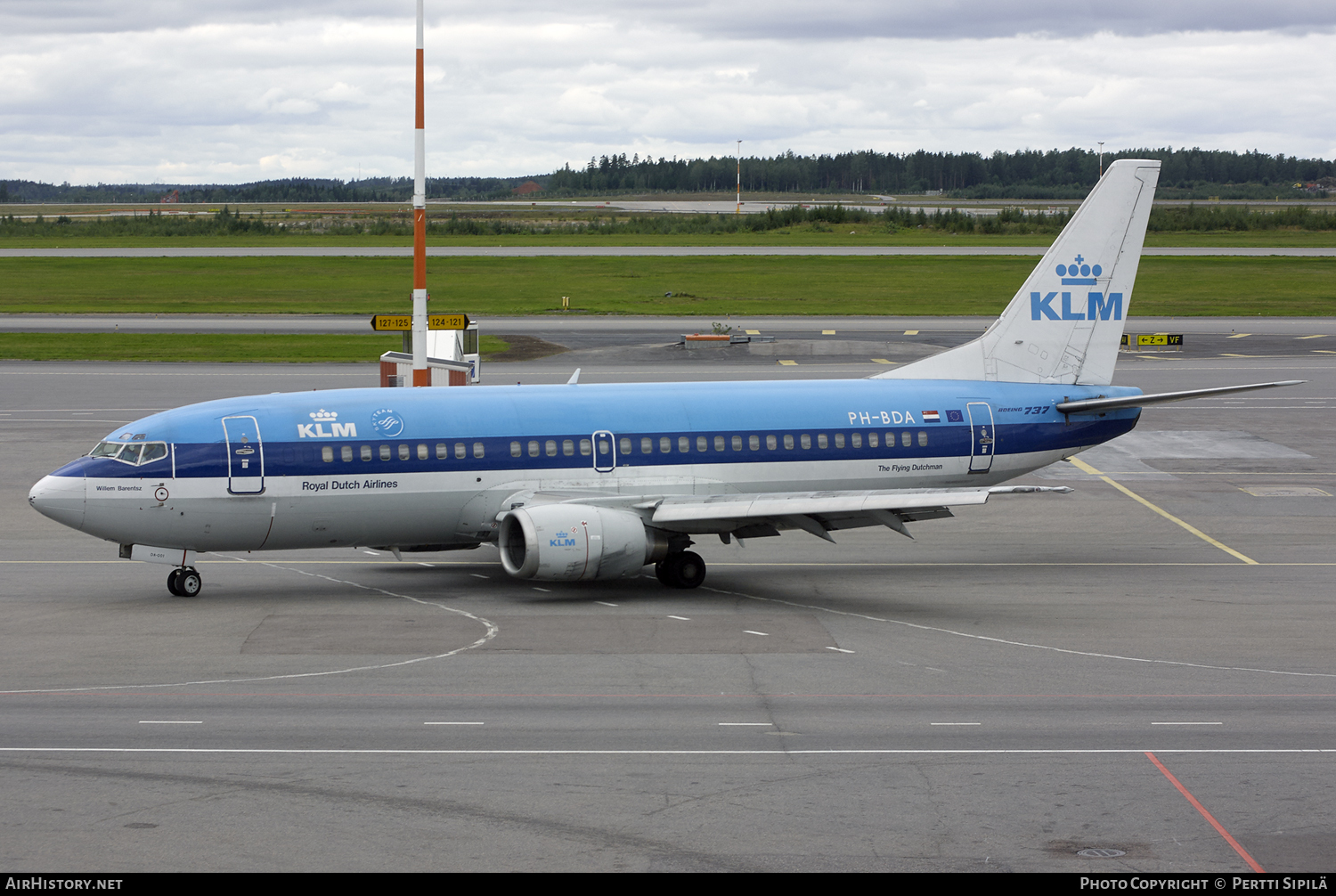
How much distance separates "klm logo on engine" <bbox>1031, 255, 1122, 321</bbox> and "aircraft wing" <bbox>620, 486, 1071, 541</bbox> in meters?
6.65

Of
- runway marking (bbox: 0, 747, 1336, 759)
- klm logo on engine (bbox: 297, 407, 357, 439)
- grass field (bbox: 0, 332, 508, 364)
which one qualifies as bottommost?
runway marking (bbox: 0, 747, 1336, 759)

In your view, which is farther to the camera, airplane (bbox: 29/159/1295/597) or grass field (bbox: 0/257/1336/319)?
grass field (bbox: 0/257/1336/319)

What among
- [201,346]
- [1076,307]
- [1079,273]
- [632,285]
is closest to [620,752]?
[1076,307]

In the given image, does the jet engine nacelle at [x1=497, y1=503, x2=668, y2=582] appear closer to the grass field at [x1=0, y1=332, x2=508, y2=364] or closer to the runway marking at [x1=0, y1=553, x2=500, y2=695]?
the runway marking at [x1=0, y1=553, x2=500, y2=695]

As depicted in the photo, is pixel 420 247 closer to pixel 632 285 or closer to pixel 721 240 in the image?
pixel 632 285

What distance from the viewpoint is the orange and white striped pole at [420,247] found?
3847 centimetres

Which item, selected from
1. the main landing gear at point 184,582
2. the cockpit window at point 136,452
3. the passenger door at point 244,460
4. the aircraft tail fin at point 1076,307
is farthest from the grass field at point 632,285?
the cockpit window at point 136,452

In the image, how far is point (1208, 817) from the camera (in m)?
16.7

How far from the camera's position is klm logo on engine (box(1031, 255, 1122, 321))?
33.6m

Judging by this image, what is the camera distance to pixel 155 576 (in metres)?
30.9

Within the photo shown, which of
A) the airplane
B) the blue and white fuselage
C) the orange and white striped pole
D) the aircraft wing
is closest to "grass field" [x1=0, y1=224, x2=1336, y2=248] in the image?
the orange and white striped pole

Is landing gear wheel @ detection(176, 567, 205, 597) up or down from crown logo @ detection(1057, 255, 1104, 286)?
down

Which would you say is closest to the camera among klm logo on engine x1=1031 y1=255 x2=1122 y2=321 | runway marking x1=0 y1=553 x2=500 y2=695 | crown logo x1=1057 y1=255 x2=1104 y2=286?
runway marking x1=0 y1=553 x2=500 y2=695
